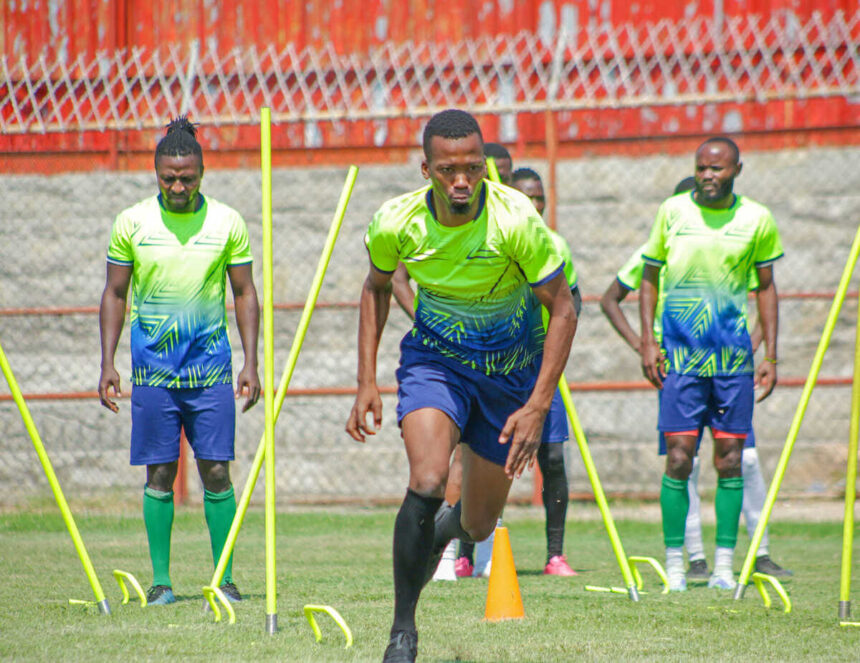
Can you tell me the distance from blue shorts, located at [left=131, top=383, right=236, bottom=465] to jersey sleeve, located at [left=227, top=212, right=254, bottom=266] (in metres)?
0.69

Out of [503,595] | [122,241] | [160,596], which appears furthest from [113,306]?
[503,595]

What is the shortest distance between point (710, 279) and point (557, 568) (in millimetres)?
1977

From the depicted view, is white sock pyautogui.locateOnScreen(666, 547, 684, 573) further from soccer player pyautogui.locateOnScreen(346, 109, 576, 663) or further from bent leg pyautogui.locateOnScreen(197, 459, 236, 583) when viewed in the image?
bent leg pyautogui.locateOnScreen(197, 459, 236, 583)

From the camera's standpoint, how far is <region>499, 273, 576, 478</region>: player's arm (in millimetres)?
4398

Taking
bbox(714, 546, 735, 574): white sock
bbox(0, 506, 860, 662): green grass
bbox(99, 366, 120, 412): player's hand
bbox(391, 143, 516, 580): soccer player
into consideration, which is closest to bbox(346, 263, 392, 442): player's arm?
bbox(0, 506, 860, 662): green grass

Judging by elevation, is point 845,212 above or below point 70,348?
above

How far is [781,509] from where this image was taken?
1062 cm

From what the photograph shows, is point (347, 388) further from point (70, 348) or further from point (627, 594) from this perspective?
point (627, 594)

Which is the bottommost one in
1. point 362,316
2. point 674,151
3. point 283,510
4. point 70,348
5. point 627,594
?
point 283,510

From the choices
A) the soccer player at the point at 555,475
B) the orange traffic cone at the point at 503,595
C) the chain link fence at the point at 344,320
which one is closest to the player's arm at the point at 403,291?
the soccer player at the point at 555,475

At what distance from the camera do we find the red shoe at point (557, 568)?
7.23 m

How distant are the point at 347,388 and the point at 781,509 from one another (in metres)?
4.11

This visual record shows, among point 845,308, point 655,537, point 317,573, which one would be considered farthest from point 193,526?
point 845,308

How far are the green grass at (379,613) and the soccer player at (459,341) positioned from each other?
0.56 m
